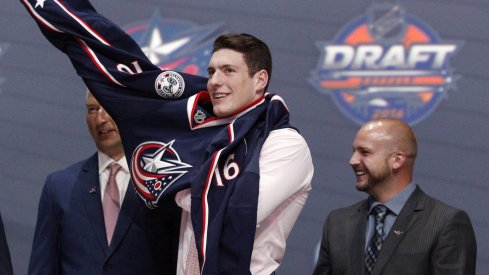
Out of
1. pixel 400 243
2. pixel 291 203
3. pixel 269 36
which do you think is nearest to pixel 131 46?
pixel 291 203

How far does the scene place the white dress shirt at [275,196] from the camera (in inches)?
99.7

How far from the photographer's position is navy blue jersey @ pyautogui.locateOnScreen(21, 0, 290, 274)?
2.50 meters

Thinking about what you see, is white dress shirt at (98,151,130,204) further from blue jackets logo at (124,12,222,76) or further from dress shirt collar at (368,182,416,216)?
blue jackets logo at (124,12,222,76)

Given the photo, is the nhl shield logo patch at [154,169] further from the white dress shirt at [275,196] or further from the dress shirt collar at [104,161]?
the dress shirt collar at [104,161]

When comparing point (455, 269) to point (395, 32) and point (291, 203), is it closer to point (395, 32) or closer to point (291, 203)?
point (291, 203)

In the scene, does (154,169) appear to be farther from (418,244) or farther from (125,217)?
(418,244)

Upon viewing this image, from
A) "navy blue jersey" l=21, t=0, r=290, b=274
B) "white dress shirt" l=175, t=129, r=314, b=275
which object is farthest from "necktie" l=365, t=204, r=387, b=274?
"navy blue jersey" l=21, t=0, r=290, b=274

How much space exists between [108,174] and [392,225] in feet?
3.16

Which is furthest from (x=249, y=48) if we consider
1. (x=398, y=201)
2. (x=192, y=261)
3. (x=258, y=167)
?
(x=398, y=201)

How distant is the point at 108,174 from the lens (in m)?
3.32

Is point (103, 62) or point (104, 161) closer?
point (103, 62)

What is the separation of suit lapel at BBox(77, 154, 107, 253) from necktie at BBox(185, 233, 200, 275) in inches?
22.8

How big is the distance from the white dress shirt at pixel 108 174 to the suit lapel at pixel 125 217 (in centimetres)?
21

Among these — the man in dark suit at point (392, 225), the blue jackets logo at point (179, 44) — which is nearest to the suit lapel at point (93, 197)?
the man in dark suit at point (392, 225)
